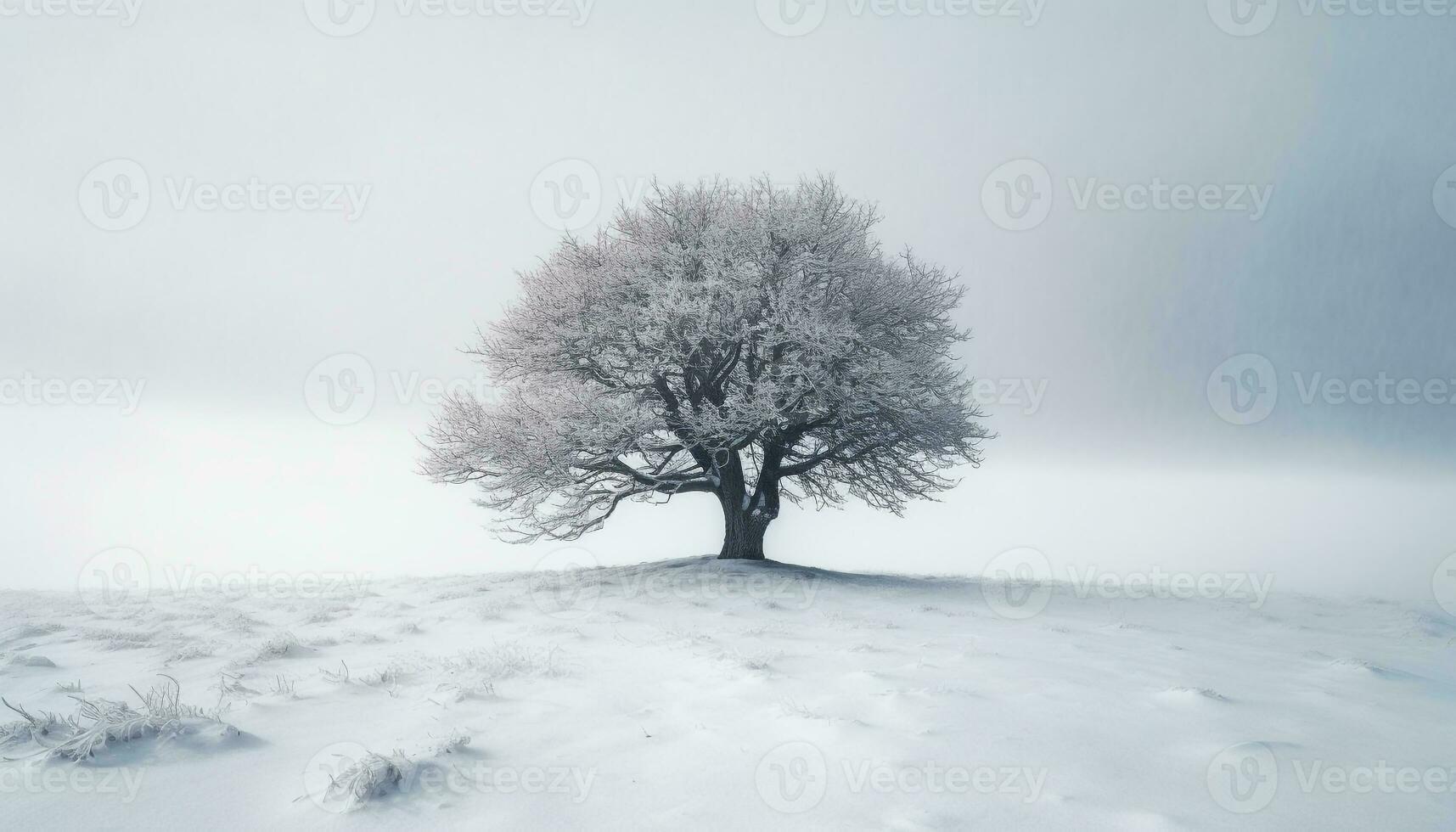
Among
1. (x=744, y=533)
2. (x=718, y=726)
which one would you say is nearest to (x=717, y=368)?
(x=744, y=533)

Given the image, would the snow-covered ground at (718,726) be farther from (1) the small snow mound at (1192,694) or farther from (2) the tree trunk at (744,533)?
→ (2) the tree trunk at (744,533)

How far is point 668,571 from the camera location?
14.1 meters

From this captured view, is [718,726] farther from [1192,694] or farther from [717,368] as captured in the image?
[717,368]

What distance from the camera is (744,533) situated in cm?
1567

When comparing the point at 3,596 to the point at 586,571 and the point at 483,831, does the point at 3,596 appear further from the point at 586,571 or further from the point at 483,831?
the point at 483,831

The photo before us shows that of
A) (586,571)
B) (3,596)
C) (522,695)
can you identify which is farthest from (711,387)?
(3,596)

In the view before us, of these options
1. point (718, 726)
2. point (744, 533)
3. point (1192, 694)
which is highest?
point (744, 533)

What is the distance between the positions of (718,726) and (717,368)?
409 inches

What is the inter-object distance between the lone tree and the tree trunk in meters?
0.03

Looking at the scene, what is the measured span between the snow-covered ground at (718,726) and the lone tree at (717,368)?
515cm

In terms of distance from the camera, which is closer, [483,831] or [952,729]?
[483,831]

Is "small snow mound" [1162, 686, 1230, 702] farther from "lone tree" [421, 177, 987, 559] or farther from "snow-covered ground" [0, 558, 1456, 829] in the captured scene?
"lone tree" [421, 177, 987, 559]

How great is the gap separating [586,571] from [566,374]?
450cm

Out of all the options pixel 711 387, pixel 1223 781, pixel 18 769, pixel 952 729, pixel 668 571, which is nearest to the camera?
pixel 18 769
